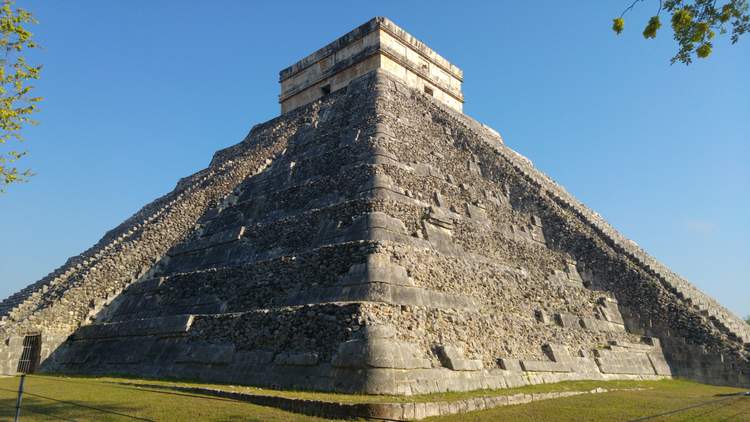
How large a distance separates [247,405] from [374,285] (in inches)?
129

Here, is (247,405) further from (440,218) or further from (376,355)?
(440,218)

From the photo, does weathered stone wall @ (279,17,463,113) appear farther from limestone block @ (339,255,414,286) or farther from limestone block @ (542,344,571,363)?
limestone block @ (542,344,571,363)

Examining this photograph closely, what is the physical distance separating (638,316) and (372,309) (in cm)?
990

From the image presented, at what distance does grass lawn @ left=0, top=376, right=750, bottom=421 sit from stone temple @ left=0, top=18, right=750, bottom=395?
2.90ft

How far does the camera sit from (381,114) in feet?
56.5

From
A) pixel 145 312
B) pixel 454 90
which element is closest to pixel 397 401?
pixel 145 312

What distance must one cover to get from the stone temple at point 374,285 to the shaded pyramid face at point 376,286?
0.05 meters

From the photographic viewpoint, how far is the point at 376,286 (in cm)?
1001

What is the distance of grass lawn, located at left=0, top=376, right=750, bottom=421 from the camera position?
725 centimetres

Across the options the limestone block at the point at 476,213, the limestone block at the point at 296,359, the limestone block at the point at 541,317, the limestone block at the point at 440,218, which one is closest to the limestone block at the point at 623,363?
the limestone block at the point at 541,317

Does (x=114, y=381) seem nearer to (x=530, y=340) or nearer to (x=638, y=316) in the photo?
(x=530, y=340)

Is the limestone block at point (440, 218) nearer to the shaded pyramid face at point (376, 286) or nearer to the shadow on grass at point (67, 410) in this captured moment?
the shaded pyramid face at point (376, 286)

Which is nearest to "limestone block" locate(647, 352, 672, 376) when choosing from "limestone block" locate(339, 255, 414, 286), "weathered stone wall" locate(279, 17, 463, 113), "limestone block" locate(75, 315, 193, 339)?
"limestone block" locate(339, 255, 414, 286)

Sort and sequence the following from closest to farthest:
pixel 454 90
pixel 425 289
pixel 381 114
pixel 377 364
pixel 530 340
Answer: pixel 377 364 < pixel 425 289 < pixel 530 340 < pixel 381 114 < pixel 454 90
